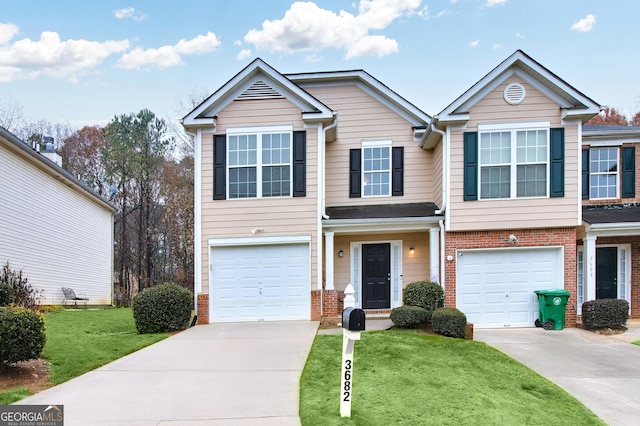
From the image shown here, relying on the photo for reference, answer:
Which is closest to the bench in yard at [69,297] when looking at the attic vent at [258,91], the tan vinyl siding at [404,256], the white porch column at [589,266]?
the tan vinyl siding at [404,256]

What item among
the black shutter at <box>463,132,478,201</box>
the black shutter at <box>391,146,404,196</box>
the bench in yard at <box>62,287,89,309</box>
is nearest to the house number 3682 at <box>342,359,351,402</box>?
the black shutter at <box>463,132,478,201</box>

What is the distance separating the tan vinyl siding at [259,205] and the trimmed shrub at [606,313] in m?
7.25

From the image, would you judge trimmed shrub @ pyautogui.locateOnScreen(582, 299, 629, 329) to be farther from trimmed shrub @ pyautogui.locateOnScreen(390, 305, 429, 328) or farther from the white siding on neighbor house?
the white siding on neighbor house

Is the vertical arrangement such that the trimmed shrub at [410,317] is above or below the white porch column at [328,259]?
below

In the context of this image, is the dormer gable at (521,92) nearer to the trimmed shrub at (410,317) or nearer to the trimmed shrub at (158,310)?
the trimmed shrub at (410,317)

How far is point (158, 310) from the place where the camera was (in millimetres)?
11062

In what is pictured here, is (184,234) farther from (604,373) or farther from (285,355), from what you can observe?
(604,373)

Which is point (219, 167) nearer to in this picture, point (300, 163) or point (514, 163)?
point (300, 163)

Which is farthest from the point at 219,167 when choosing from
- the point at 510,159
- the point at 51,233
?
the point at 51,233

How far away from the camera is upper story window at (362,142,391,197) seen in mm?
14719

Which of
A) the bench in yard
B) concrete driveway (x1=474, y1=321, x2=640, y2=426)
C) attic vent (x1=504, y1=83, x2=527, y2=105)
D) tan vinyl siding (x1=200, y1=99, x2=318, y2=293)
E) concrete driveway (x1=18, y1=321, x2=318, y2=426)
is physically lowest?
the bench in yard

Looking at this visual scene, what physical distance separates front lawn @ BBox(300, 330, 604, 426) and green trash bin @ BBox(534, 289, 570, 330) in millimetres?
3937

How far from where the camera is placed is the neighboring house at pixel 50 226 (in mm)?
14758

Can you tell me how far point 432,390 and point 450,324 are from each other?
14.2 ft
